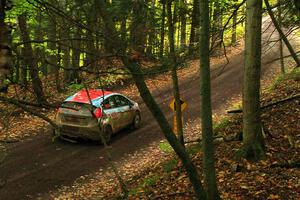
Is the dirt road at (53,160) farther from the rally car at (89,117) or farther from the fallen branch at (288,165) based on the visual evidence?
the fallen branch at (288,165)

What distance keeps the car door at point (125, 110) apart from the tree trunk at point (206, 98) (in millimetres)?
8861

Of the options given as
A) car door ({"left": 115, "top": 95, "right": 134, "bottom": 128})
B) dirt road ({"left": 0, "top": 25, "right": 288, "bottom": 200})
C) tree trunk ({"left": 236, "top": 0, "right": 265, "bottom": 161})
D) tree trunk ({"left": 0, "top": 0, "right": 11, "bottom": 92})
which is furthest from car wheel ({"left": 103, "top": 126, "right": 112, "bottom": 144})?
tree trunk ({"left": 0, "top": 0, "right": 11, "bottom": 92})

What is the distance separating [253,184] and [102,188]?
4.84m

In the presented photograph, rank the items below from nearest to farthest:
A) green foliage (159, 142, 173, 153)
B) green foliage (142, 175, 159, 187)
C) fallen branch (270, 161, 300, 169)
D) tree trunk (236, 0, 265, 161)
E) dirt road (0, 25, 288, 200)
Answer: tree trunk (236, 0, 265, 161), fallen branch (270, 161, 300, 169), green foliage (142, 175, 159, 187), dirt road (0, 25, 288, 200), green foliage (159, 142, 173, 153)

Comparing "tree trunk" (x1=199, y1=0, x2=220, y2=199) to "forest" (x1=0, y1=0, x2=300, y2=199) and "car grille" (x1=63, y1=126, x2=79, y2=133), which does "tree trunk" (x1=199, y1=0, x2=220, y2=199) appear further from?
"car grille" (x1=63, y1=126, x2=79, y2=133)

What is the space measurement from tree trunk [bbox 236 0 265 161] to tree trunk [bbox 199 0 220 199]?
2.59 m

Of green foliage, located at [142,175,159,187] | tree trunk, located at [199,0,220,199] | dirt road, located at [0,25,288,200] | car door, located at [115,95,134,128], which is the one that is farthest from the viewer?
car door, located at [115,95,134,128]

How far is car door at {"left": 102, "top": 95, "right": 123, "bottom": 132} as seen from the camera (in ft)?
45.3

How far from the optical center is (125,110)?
1497cm

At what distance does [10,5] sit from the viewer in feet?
7.04

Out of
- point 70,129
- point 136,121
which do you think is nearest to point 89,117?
point 70,129

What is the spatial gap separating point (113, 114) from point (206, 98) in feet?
28.6

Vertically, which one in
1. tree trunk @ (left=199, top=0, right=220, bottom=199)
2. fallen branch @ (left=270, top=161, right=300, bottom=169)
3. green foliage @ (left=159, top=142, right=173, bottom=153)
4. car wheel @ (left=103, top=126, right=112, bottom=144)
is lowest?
Result: green foliage @ (left=159, top=142, right=173, bottom=153)

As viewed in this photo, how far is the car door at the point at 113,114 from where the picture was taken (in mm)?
13797
